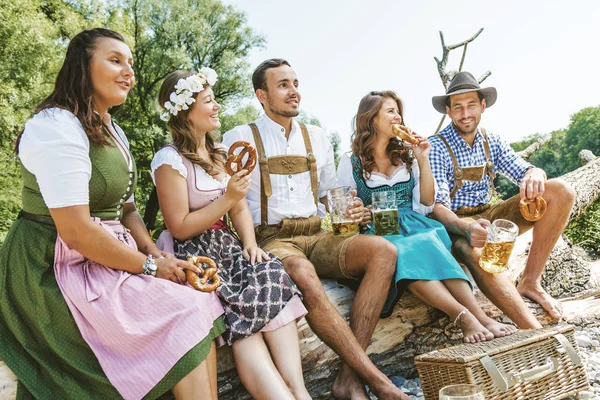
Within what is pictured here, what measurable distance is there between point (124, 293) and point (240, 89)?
19681 mm

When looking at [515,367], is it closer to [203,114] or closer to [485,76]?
[203,114]

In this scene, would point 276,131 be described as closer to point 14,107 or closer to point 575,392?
point 575,392

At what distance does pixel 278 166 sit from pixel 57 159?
1853mm

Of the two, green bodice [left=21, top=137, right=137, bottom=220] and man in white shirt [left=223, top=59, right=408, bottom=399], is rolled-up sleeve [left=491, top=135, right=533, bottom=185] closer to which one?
man in white shirt [left=223, top=59, right=408, bottom=399]

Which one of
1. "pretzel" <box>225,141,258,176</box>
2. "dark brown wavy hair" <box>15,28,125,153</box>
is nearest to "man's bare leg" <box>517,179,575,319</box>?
"pretzel" <box>225,141,258,176</box>

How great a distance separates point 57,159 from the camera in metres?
2.32

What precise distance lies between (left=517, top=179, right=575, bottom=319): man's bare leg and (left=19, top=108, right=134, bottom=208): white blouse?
3357 mm

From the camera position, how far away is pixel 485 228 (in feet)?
11.8

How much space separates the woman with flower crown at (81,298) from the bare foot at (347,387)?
0.97 meters

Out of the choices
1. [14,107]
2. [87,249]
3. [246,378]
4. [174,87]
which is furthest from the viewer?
[14,107]

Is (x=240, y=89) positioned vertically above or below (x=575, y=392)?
above

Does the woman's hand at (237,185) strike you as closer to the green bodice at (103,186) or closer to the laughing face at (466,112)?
the green bodice at (103,186)

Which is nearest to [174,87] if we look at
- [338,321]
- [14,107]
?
[338,321]

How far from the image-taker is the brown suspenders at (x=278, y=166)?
12.6ft
